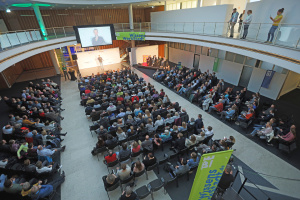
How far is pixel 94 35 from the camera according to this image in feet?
47.5

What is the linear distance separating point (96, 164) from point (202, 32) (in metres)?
11.6

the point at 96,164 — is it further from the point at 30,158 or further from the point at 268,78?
the point at 268,78

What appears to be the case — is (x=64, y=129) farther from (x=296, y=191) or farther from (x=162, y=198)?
(x=296, y=191)

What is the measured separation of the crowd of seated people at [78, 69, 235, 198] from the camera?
510cm

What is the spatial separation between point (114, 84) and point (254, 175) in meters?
10.1

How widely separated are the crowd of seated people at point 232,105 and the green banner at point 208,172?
4674mm

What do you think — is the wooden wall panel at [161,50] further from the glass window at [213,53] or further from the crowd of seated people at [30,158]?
the crowd of seated people at [30,158]

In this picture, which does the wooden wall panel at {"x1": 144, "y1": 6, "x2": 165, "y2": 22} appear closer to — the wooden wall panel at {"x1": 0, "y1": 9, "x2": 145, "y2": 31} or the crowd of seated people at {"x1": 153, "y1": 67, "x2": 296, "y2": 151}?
the wooden wall panel at {"x1": 0, "y1": 9, "x2": 145, "y2": 31}

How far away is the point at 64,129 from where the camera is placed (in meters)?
8.34

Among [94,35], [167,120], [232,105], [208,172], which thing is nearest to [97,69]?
[94,35]

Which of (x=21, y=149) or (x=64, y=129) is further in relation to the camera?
(x=64, y=129)

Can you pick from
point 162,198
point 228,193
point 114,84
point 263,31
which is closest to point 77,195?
point 162,198

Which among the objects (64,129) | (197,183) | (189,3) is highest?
(189,3)

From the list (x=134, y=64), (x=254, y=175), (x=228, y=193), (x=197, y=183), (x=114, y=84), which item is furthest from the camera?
(x=134, y=64)
